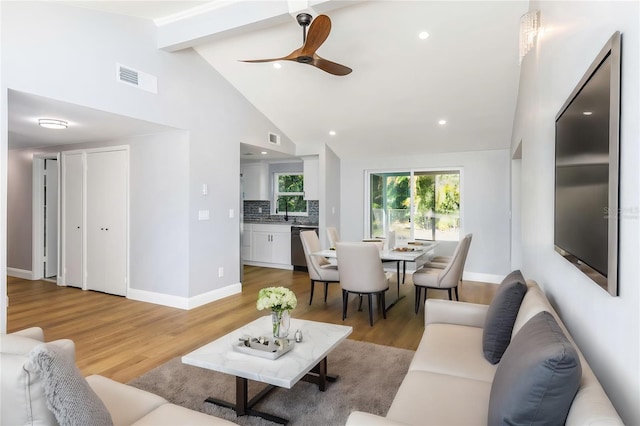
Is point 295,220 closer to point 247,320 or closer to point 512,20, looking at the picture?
point 247,320

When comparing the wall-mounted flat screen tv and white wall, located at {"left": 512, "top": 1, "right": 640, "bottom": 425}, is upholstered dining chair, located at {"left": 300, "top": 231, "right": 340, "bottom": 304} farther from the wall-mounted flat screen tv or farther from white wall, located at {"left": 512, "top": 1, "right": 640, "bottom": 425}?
the wall-mounted flat screen tv

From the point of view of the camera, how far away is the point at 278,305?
231 cm

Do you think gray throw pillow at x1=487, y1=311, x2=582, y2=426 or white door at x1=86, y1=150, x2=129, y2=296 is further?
white door at x1=86, y1=150, x2=129, y2=296

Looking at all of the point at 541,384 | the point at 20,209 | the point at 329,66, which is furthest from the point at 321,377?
the point at 20,209

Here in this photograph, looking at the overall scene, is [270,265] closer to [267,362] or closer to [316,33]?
[316,33]

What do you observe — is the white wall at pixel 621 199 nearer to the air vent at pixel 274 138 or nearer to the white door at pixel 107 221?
the air vent at pixel 274 138

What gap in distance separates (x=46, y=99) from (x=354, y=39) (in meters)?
2.97

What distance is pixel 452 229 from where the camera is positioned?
6.55 meters

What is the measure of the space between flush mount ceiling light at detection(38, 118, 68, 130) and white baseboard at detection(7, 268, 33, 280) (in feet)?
10.7

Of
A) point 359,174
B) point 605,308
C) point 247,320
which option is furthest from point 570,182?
point 359,174

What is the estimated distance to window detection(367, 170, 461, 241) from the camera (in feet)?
21.5

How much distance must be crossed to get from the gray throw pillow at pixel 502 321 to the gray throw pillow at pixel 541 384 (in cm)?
82

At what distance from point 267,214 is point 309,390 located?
582cm

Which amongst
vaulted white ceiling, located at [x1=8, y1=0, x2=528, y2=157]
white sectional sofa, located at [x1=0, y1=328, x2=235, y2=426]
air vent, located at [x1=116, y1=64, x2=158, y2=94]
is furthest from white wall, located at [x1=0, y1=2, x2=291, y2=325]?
white sectional sofa, located at [x1=0, y1=328, x2=235, y2=426]
